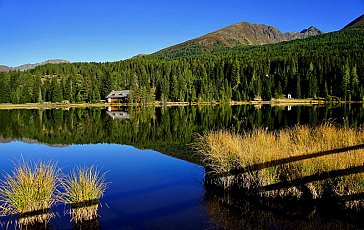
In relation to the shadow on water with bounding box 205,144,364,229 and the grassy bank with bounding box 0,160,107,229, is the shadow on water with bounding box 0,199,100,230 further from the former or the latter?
the shadow on water with bounding box 205,144,364,229

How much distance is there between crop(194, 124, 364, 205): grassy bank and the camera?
11.2m

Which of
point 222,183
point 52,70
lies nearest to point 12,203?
point 222,183

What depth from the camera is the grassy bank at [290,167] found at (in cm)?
1120

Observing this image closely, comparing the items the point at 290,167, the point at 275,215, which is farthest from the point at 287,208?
the point at 290,167

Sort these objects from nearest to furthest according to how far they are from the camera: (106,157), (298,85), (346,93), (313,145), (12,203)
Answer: (12,203) < (313,145) < (106,157) < (346,93) < (298,85)

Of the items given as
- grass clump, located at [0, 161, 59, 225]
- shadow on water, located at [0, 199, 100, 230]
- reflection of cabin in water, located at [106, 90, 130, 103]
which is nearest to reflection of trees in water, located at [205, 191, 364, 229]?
shadow on water, located at [0, 199, 100, 230]

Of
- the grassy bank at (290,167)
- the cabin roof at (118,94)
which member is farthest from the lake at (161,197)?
the cabin roof at (118,94)

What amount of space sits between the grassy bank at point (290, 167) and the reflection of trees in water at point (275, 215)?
0.65 meters

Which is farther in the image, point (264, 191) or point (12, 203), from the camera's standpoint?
point (264, 191)

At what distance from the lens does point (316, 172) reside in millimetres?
11734

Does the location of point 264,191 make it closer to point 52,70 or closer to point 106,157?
point 106,157

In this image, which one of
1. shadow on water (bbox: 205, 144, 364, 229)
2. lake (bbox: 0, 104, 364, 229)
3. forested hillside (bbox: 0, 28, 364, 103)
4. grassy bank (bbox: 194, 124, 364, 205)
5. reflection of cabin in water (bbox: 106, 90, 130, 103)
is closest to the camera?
shadow on water (bbox: 205, 144, 364, 229)

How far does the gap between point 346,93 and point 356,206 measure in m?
113

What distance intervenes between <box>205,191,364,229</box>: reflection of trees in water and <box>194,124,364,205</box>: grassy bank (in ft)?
2.13
